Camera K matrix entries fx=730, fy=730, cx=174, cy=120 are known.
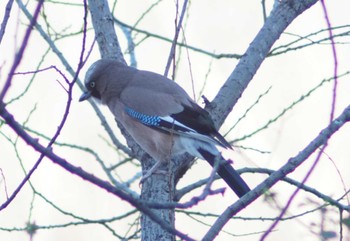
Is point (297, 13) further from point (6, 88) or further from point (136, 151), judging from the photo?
point (6, 88)

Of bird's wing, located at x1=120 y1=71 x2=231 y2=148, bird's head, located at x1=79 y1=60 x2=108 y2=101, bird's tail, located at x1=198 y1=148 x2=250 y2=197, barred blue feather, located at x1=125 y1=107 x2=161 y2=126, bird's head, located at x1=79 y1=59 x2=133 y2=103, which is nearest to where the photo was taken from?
bird's tail, located at x1=198 y1=148 x2=250 y2=197

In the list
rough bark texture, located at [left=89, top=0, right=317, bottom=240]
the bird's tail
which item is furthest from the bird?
rough bark texture, located at [left=89, top=0, right=317, bottom=240]

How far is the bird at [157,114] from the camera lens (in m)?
4.64

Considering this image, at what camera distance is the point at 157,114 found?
5.15 metres

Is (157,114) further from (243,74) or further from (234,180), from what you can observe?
(234,180)

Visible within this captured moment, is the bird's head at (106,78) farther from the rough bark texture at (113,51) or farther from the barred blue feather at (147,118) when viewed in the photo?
the barred blue feather at (147,118)

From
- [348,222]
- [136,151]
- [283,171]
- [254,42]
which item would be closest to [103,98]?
[136,151]

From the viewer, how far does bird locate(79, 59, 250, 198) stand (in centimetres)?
464

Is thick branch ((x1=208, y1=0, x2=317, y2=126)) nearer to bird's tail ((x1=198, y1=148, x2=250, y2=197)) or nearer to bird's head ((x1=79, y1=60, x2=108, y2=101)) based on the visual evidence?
bird's tail ((x1=198, y1=148, x2=250, y2=197))

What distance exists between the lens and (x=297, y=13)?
5.06 meters

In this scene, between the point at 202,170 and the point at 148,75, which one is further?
the point at 202,170

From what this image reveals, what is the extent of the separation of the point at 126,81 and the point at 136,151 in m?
0.60

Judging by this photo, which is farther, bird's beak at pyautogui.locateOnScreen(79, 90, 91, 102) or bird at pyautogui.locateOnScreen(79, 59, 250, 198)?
bird's beak at pyautogui.locateOnScreen(79, 90, 91, 102)

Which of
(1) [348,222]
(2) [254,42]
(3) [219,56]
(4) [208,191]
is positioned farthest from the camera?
(3) [219,56]
